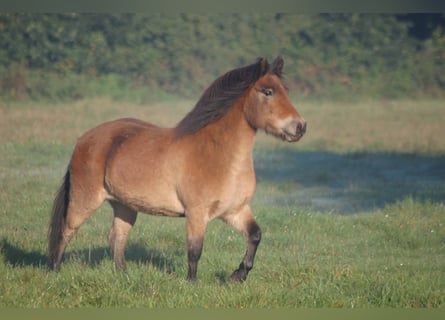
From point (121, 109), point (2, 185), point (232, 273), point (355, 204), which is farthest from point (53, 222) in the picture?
point (121, 109)

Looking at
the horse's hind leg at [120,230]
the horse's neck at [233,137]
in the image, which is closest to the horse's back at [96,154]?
the horse's hind leg at [120,230]

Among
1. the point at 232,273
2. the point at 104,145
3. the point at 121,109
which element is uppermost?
the point at 104,145

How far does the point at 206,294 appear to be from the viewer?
7.04 metres

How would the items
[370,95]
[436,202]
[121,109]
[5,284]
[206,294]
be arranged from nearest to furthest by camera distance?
1. [206,294]
2. [5,284]
3. [436,202]
4. [121,109]
5. [370,95]

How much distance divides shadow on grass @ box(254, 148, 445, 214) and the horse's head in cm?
385

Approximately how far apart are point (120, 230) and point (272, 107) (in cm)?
188

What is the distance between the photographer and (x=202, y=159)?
24.7ft

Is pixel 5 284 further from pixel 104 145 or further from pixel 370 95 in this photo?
pixel 370 95

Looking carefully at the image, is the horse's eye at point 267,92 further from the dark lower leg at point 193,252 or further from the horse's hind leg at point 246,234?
the dark lower leg at point 193,252

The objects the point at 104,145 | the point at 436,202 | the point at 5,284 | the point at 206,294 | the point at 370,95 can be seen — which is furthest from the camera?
the point at 370,95

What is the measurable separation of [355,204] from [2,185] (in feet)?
14.4

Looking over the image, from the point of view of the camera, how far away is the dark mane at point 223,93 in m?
7.42

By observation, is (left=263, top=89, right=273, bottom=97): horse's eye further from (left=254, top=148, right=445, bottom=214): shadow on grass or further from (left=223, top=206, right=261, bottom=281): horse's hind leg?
→ (left=254, top=148, right=445, bottom=214): shadow on grass

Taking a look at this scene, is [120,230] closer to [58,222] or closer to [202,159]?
[58,222]
